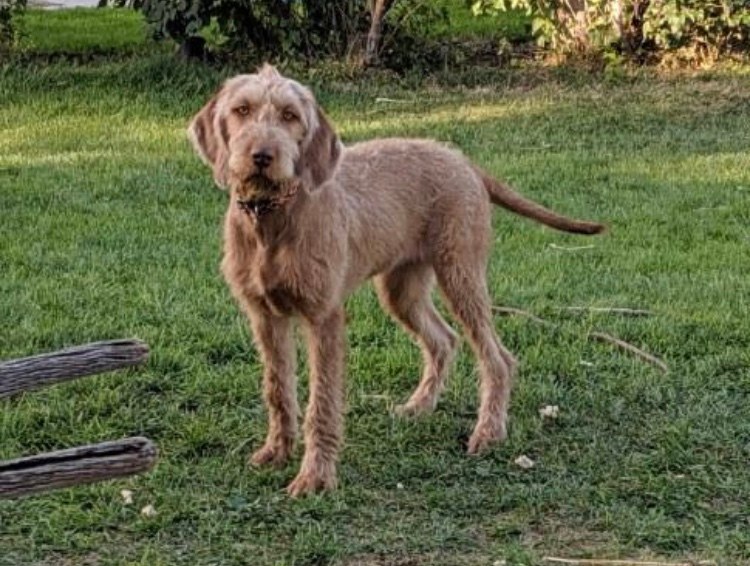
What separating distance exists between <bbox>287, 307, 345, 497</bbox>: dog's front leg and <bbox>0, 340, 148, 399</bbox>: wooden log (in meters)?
1.88

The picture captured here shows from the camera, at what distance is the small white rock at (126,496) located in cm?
510

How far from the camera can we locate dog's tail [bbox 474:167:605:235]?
20.2 feet

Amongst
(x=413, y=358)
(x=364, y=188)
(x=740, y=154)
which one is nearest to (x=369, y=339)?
(x=413, y=358)

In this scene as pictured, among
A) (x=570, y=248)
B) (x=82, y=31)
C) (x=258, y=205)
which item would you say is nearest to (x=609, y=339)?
(x=570, y=248)

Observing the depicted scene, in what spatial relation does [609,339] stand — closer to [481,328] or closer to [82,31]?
[481,328]

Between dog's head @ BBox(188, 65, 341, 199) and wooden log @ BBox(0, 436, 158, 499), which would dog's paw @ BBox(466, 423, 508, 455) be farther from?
wooden log @ BBox(0, 436, 158, 499)

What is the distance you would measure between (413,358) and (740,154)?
4.73 m

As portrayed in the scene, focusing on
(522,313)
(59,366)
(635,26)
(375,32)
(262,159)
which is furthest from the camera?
(635,26)

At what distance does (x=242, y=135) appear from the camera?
5.01 m

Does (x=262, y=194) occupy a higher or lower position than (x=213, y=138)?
lower

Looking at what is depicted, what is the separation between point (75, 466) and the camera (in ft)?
11.1

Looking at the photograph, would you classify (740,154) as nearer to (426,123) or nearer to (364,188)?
(426,123)

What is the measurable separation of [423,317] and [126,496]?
5.61ft

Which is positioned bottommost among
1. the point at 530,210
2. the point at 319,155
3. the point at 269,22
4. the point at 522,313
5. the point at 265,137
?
the point at 522,313
